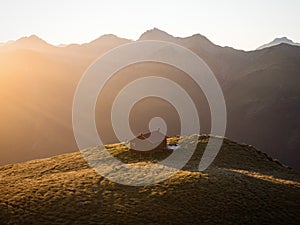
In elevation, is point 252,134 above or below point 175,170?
below

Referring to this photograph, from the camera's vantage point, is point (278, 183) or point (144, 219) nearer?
point (144, 219)

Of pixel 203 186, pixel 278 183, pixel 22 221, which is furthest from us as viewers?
pixel 278 183

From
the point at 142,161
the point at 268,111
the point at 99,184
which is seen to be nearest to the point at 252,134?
the point at 268,111

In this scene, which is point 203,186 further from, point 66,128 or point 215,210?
point 66,128

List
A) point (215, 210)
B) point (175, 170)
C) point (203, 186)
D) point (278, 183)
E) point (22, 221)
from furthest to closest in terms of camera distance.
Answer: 1. point (175, 170)
2. point (278, 183)
3. point (203, 186)
4. point (215, 210)
5. point (22, 221)

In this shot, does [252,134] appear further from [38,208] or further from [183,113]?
[38,208]

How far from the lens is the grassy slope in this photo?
3041 cm

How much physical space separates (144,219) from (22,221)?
11081 millimetres

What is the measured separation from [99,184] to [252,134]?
14623 cm

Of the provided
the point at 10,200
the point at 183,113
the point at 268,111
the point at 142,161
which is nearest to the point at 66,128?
the point at 183,113

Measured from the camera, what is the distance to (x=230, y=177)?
4025cm

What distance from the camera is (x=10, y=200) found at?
34.2 metres

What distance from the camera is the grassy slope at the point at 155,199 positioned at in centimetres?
3041

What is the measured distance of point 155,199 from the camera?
34031 millimetres
